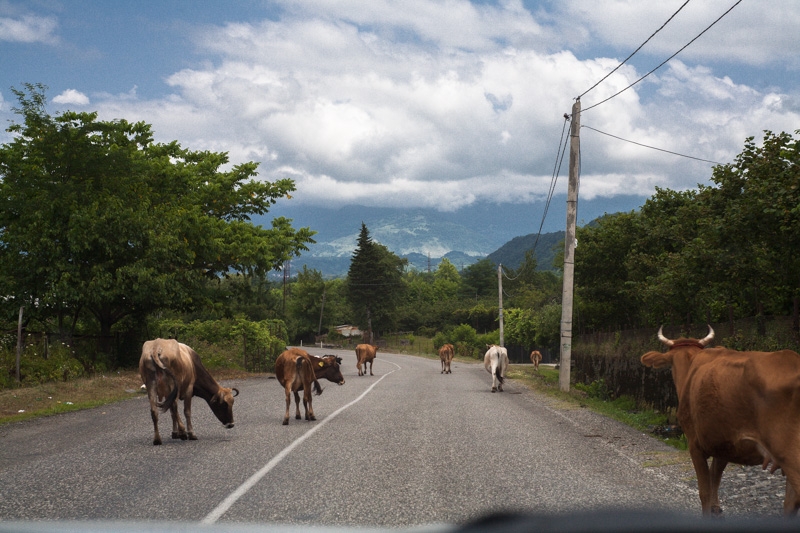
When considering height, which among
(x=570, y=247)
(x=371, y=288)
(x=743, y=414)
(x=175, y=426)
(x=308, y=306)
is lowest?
(x=175, y=426)

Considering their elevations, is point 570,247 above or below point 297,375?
above

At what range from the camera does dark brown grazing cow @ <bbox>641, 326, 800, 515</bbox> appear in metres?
5.18

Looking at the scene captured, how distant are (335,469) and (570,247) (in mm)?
15953

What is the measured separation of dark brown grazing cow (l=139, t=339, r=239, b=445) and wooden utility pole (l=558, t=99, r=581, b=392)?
42.6 feet

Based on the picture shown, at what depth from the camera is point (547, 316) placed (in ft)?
152

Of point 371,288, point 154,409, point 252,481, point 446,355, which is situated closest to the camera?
point 252,481

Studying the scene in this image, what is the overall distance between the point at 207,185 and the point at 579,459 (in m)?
27.7

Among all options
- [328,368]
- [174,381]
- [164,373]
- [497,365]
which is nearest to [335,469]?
[174,381]

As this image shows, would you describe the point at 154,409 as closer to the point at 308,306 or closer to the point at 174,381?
the point at 174,381

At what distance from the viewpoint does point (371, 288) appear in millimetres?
96312

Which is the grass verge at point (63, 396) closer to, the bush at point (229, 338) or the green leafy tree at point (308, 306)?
the bush at point (229, 338)

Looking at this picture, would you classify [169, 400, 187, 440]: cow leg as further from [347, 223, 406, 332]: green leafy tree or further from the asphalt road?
[347, 223, 406, 332]: green leafy tree

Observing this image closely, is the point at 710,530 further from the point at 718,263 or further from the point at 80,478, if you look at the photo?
the point at 718,263

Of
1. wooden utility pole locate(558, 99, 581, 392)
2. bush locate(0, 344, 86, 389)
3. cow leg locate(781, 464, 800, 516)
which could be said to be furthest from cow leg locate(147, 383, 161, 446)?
wooden utility pole locate(558, 99, 581, 392)
